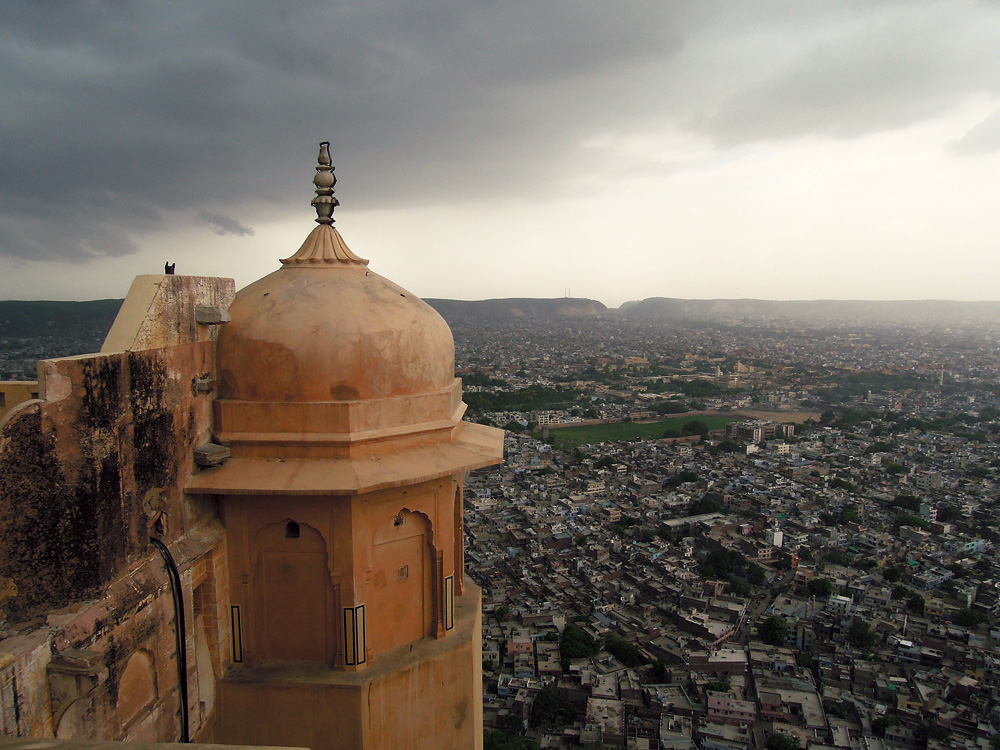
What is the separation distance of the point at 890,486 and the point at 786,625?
17.0m

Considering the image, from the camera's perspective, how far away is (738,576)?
2236 cm

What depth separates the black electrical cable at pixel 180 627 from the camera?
2.50 m

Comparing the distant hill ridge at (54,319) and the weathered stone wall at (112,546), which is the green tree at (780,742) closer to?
the weathered stone wall at (112,546)

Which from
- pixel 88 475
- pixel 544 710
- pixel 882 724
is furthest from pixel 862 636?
pixel 88 475

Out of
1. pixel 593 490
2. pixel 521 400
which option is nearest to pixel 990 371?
pixel 521 400

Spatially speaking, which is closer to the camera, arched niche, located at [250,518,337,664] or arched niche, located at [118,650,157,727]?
arched niche, located at [118,650,157,727]

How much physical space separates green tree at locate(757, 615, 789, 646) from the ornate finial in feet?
59.7

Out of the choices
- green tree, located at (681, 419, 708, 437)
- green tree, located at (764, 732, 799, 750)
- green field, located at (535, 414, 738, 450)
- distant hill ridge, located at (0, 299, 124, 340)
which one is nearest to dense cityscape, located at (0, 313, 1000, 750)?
green tree, located at (764, 732, 799, 750)

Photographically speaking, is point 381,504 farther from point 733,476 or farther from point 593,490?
point 733,476

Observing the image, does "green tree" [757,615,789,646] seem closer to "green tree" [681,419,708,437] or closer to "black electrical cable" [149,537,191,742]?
"black electrical cable" [149,537,191,742]

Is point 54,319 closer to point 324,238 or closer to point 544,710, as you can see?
point 544,710

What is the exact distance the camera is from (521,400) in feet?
176

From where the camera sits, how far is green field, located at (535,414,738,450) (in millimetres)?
42219

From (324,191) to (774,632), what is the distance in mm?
18348
